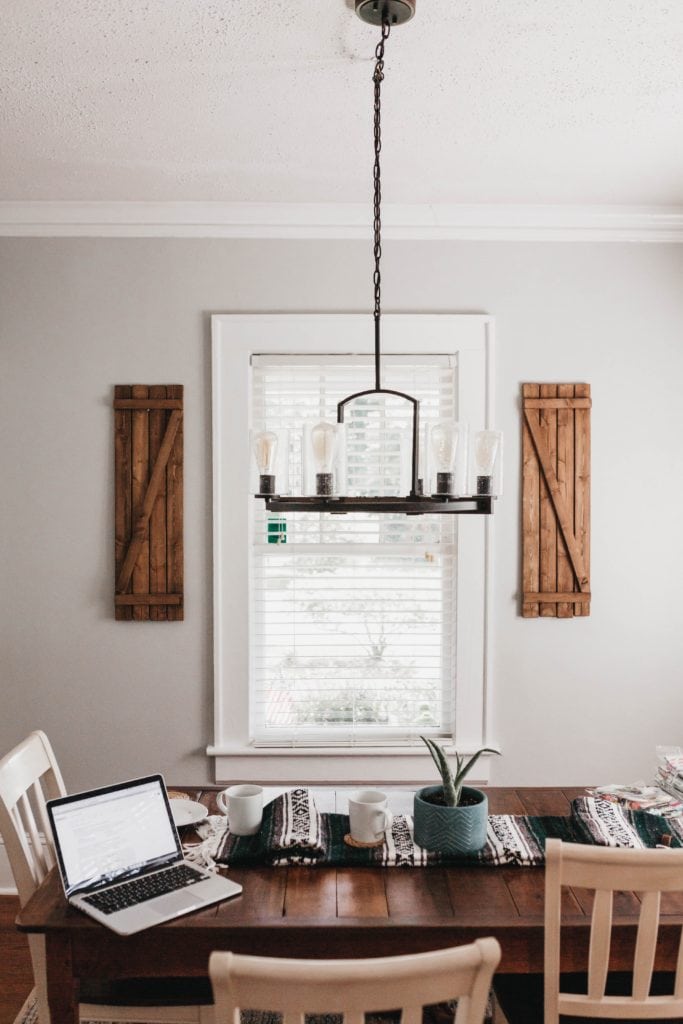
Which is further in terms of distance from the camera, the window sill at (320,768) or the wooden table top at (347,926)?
the window sill at (320,768)

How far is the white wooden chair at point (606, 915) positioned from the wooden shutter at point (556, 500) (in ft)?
5.81

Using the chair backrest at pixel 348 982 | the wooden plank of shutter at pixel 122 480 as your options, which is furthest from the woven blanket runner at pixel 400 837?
the wooden plank of shutter at pixel 122 480

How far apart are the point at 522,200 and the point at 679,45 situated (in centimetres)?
114

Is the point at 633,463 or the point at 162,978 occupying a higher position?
the point at 633,463

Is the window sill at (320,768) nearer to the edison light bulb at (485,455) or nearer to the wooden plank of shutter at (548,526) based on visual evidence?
the wooden plank of shutter at (548,526)

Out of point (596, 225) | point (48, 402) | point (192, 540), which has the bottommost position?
point (192, 540)

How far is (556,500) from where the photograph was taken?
10.9ft

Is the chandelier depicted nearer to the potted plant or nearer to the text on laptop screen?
the potted plant

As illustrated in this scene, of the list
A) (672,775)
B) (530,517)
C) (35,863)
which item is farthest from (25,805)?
(530,517)

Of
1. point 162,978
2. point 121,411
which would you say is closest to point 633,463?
point 121,411

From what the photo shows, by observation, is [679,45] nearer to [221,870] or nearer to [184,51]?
[184,51]

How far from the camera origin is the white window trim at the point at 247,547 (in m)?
3.31

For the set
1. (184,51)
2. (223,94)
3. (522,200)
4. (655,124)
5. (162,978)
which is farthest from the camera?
(522,200)

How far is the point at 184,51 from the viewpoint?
2.14 m
